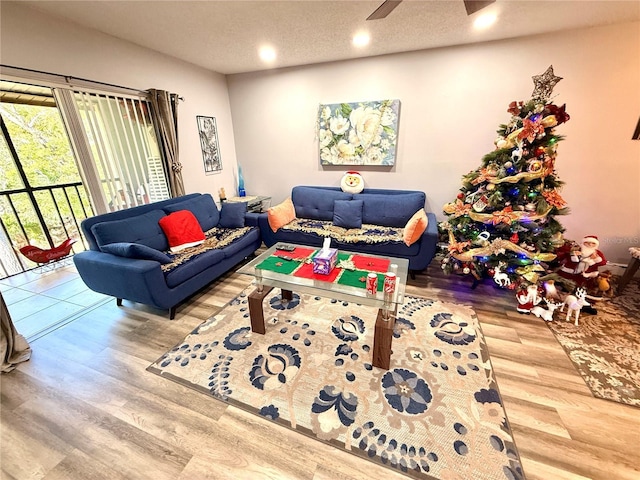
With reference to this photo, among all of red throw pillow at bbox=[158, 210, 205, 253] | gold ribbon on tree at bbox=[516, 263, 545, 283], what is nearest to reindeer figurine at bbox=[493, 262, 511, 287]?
gold ribbon on tree at bbox=[516, 263, 545, 283]

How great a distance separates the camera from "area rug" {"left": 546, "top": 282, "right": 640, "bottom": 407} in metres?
1.59

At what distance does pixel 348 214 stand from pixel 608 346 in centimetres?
251

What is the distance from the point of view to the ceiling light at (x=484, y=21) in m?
2.22

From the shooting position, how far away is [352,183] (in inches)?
139

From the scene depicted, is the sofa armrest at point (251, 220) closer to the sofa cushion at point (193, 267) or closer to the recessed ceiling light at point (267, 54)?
the sofa cushion at point (193, 267)

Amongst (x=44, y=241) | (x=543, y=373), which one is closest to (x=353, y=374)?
(x=543, y=373)

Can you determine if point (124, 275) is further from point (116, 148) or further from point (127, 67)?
point (127, 67)

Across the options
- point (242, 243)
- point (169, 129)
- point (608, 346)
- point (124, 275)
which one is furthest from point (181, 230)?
point (608, 346)

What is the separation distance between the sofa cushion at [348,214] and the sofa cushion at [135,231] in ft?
6.57

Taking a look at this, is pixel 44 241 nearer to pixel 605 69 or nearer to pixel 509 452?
pixel 509 452

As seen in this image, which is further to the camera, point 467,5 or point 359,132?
point 359,132

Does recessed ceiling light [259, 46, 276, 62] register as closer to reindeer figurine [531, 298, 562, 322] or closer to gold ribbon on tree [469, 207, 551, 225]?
gold ribbon on tree [469, 207, 551, 225]

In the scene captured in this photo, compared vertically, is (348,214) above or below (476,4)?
below

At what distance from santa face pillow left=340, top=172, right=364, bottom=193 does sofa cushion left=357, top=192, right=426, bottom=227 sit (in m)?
0.17
